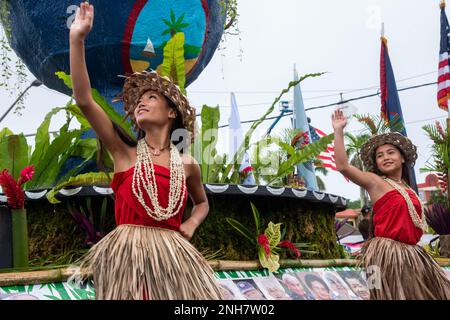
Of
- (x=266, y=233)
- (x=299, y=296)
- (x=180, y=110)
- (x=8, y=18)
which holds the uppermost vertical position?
(x=8, y=18)

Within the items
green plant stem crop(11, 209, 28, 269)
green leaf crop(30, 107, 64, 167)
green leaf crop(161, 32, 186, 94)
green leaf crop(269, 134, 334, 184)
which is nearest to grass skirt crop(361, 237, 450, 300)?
green leaf crop(269, 134, 334, 184)

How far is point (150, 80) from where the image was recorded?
9.06ft

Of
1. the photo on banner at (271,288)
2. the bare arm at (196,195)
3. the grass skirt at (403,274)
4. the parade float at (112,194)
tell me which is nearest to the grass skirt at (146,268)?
the bare arm at (196,195)

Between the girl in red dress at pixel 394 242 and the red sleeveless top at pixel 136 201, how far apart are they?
1187mm

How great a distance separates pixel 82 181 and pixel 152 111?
1118 mm

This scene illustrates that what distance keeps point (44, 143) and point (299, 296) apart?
77.6 inches

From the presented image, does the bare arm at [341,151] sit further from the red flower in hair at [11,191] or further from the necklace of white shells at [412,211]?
the red flower in hair at [11,191]

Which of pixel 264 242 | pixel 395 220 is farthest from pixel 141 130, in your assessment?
pixel 395 220

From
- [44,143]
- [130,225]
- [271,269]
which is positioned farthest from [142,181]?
[44,143]

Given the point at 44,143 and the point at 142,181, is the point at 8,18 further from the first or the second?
the point at 142,181

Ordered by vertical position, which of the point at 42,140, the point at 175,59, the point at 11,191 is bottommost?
the point at 11,191

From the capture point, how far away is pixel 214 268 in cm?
336

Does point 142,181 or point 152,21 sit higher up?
point 152,21

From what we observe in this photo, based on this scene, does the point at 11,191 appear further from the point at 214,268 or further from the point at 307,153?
the point at 307,153
